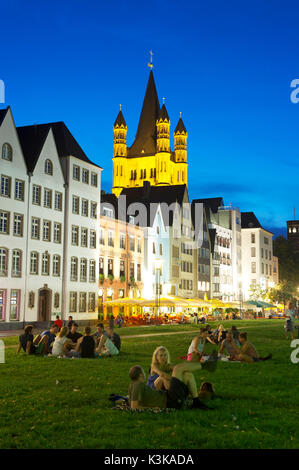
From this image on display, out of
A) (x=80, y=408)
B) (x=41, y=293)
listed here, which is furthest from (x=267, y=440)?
(x=41, y=293)

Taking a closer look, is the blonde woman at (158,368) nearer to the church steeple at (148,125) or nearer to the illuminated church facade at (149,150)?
the illuminated church facade at (149,150)

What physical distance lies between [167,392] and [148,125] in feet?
453

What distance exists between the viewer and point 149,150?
144000 millimetres

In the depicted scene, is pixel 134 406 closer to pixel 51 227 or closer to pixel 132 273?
pixel 51 227

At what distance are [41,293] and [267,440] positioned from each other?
47.0m

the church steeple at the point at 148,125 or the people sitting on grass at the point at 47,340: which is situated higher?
the church steeple at the point at 148,125

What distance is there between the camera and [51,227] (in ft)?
183

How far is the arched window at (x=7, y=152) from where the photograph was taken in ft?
165

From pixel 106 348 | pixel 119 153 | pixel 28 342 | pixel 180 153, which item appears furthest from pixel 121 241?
pixel 180 153

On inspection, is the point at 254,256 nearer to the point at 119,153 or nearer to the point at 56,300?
the point at 119,153

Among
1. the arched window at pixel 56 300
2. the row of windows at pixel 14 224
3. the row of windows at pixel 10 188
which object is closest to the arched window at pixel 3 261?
the row of windows at pixel 14 224

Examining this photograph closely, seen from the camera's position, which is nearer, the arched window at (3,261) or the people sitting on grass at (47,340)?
the people sitting on grass at (47,340)

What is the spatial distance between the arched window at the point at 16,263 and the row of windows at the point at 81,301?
832 centimetres

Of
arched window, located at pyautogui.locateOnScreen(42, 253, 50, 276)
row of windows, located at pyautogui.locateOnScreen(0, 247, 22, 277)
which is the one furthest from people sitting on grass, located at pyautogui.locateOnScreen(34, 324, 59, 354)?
arched window, located at pyautogui.locateOnScreen(42, 253, 50, 276)
